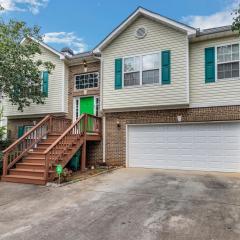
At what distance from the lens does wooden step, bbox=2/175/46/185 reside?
8.30m

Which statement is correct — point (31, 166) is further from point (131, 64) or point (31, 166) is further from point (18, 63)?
point (131, 64)

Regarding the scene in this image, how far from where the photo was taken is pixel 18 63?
11422mm

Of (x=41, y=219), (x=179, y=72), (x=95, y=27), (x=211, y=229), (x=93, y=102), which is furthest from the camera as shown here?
(x=95, y=27)

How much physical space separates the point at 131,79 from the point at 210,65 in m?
3.46

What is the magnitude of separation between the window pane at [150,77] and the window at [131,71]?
288 millimetres

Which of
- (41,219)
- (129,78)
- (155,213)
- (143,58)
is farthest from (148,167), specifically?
(41,219)

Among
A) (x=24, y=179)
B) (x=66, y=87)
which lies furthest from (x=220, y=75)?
(x=24, y=179)

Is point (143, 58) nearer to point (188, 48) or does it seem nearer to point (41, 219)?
point (188, 48)

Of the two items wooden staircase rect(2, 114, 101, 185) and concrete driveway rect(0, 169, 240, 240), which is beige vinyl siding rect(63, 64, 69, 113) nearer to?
wooden staircase rect(2, 114, 101, 185)

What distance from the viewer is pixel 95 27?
17625 mm

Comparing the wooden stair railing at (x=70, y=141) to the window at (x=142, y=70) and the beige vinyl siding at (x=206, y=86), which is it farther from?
the beige vinyl siding at (x=206, y=86)

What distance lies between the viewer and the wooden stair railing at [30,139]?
943 cm

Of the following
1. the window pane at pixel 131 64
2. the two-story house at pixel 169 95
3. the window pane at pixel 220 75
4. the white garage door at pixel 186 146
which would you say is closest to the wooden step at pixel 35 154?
the two-story house at pixel 169 95

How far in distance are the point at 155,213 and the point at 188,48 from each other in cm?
776
